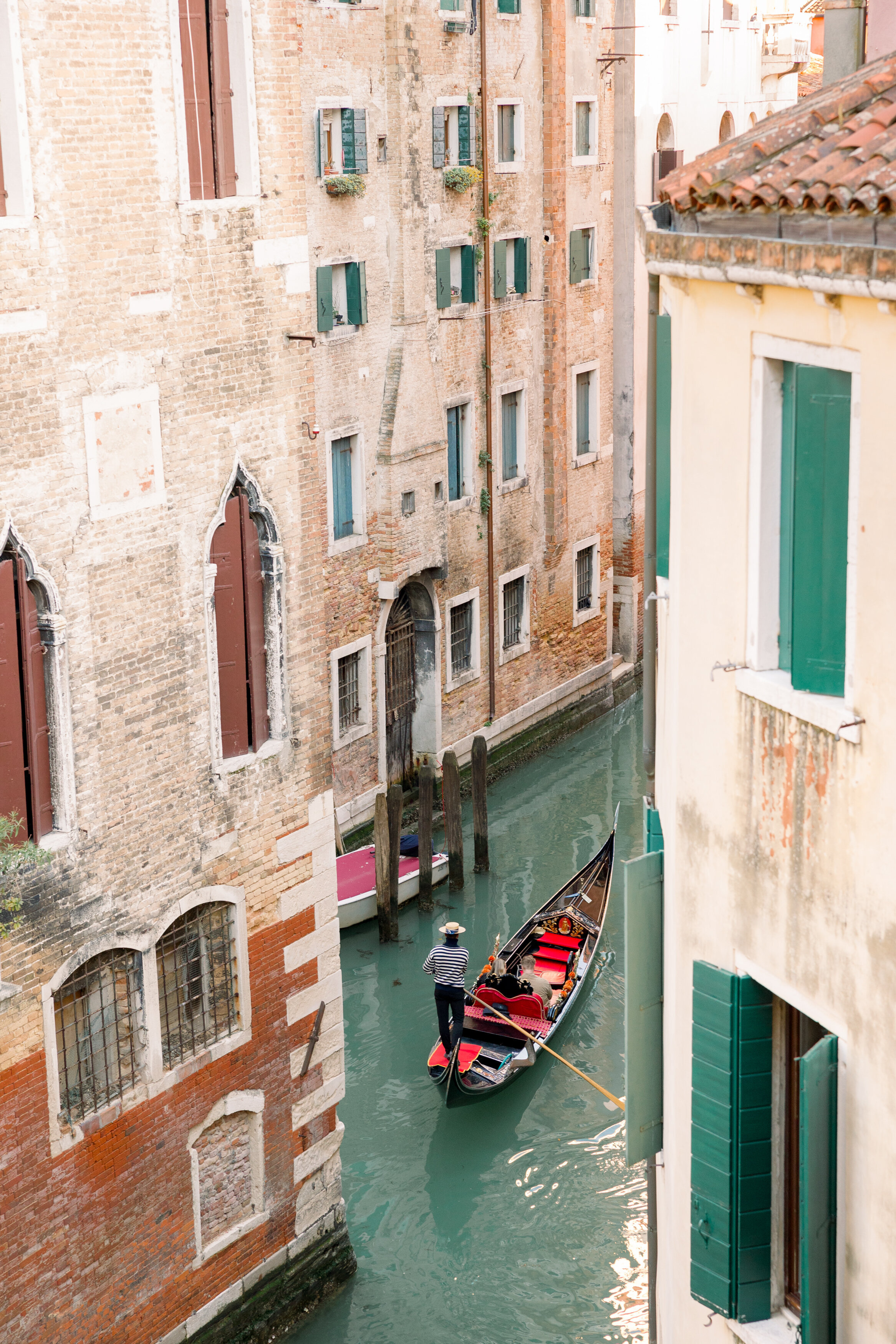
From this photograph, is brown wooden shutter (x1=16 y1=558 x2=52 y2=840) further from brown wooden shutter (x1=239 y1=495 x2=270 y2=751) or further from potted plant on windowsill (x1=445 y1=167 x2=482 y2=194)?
potted plant on windowsill (x1=445 y1=167 x2=482 y2=194)

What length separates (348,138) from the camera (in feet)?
65.8

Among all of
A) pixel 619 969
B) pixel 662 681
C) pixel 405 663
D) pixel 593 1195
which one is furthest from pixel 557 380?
pixel 662 681

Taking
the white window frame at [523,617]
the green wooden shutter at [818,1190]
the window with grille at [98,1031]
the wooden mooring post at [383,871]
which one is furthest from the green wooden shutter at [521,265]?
the green wooden shutter at [818,1190]

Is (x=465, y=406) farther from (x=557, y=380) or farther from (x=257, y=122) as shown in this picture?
(x=257, y=122)

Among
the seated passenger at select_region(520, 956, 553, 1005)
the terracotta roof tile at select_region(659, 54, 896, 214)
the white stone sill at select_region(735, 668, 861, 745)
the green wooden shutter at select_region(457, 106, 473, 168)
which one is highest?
the green wooden shutter at select_region(457, 106, 473, 168)

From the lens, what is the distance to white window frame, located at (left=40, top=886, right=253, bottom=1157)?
1012 cm

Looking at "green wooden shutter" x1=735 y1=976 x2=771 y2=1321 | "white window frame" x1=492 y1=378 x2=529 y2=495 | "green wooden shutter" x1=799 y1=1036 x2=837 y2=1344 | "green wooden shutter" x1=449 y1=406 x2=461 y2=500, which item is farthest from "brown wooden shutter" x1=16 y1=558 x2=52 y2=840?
"white window frame" x1=492 y1=378 x2=529 y2=495

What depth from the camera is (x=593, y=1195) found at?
14656 mm

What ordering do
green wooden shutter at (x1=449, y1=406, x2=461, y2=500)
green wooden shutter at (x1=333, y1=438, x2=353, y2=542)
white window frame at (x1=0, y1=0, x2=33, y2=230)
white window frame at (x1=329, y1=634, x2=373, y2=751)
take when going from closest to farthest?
white window frame at (x1=0, y1=0, x2=33, y2=230) < green wooden shutter at (x1=333, y1=438, x2=353, y2=542) < white window frame at (x1=329, y1=634, x2=373, y2=751) < green wooden shutter at (x1=449, y1=406, x2=461, y2=500)

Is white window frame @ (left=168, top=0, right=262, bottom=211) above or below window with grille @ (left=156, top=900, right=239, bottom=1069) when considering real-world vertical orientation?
above

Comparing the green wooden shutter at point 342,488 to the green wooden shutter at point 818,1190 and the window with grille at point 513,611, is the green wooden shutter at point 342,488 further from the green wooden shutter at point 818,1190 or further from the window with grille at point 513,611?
the green wooden shutter at point 818,1190

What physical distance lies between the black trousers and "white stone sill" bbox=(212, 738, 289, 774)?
4821 mm

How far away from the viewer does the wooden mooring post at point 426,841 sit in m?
20.5

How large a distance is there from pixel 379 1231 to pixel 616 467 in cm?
1683
